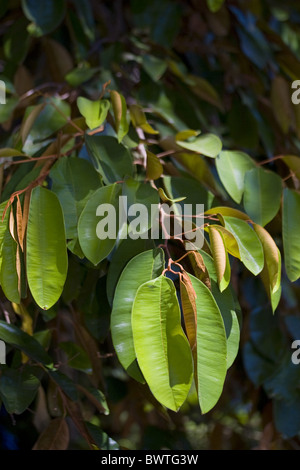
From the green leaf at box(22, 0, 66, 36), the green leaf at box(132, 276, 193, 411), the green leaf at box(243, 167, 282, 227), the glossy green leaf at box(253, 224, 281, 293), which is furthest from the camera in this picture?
the green leaf at box(22, 0, 66, 36)

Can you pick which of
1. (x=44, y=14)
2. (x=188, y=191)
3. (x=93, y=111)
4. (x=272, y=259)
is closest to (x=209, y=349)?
(x=272, y=259)

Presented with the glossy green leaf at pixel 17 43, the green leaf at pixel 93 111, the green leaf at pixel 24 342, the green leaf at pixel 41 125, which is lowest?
the green leaf at pixel 24 342

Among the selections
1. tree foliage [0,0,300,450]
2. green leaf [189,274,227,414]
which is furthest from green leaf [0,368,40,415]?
green leaf [189,274,227,414]

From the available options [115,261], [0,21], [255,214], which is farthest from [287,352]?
[0,21]

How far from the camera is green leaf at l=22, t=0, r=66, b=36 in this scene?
1107 millimetres

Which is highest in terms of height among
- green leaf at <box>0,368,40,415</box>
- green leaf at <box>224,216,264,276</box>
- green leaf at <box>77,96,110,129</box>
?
green leaf at <box>77,96,110,129</box>

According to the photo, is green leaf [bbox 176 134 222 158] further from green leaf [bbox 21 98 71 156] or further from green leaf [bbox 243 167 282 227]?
green leaf [bbox 21 98 71 156]

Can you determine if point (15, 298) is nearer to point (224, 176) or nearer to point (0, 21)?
point (224, 176)

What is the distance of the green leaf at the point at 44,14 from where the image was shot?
1.11 meters

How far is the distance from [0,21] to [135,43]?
35 centimetres

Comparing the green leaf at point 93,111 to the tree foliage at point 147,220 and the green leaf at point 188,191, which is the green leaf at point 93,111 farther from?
the green leaf at point 188,191

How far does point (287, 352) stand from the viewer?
1041 millimetres

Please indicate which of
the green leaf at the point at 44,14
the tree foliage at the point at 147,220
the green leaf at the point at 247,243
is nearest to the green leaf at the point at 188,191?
the tree foliage at the point at 147,220

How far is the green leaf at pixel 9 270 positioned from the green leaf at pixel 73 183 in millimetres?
76
